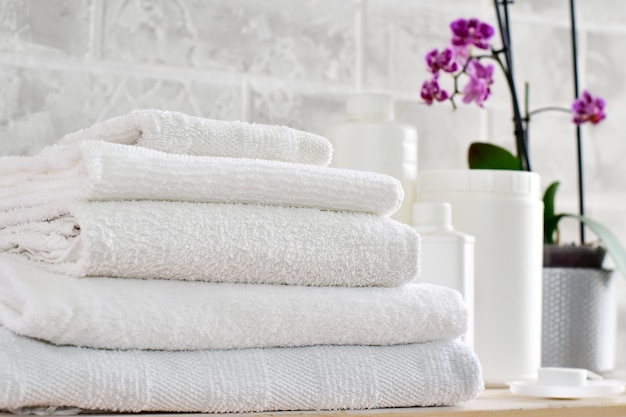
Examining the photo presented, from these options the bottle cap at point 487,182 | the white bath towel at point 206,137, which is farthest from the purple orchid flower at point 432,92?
the white bath towel at point 206,137

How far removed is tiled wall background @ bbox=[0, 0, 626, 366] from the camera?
3.31 ft

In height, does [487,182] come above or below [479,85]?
below

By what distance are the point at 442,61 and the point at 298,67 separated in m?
0.18

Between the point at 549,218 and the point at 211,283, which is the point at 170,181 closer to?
the point at 211,283

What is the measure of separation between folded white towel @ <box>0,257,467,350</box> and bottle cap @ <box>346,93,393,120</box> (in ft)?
1.01

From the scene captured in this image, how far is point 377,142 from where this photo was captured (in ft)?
3.26

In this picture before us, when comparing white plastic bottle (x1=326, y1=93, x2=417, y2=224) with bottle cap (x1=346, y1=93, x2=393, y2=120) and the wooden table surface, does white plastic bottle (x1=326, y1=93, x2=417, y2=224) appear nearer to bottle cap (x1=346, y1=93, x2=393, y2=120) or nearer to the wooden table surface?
bottle cap (x1=346, y1=93, x2=393, y2=120)

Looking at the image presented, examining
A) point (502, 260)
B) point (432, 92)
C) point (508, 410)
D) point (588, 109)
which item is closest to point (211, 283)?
point (508, 410)

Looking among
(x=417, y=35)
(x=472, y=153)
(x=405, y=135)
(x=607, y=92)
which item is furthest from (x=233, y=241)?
(x=607, y=92)

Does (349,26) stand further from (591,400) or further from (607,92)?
(591,400)

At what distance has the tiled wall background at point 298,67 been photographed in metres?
1.01

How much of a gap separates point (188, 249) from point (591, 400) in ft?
1.28

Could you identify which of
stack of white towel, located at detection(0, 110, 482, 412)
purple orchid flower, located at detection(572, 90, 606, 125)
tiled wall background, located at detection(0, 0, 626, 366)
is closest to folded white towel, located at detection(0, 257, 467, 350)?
stack of white towel, located at detection(0, 110, 482, 412)

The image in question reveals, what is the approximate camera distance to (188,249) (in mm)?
626
